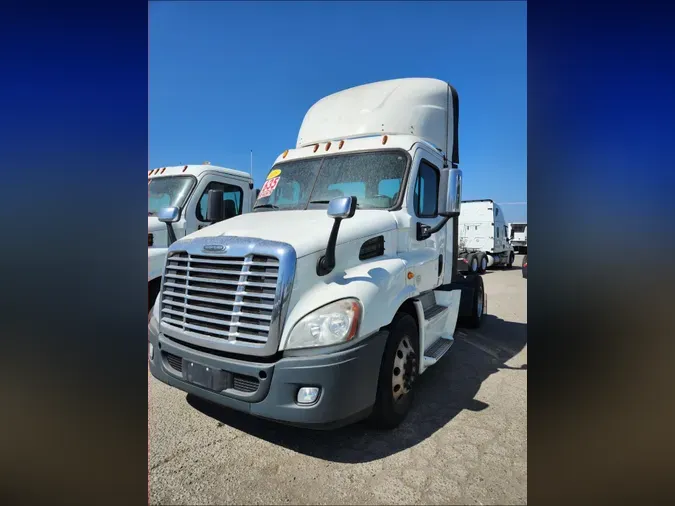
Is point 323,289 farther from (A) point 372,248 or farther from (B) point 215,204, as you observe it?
(B) point 215,204

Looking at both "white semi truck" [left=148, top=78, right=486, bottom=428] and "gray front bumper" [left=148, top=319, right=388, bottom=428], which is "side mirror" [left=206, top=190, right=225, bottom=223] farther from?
"gray front bumper" [left=148, top=319, right=388, bottom=428]

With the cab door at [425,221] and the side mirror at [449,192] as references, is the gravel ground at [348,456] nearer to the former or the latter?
the cab door at [425,221]

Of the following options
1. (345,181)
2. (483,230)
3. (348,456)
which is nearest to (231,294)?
(348,456)

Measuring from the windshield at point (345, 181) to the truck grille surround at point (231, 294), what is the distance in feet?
4.52

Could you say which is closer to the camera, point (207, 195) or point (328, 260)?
point (328, 260)

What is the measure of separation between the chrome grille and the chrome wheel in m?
1.30

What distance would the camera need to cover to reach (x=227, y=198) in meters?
8.00

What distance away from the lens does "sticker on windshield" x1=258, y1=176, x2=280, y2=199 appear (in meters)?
4.59

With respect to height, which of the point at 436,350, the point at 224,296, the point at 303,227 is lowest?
the point at 436,350

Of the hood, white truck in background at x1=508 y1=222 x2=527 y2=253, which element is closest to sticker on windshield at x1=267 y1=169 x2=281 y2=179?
the hood

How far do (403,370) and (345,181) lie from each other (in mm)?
2128
